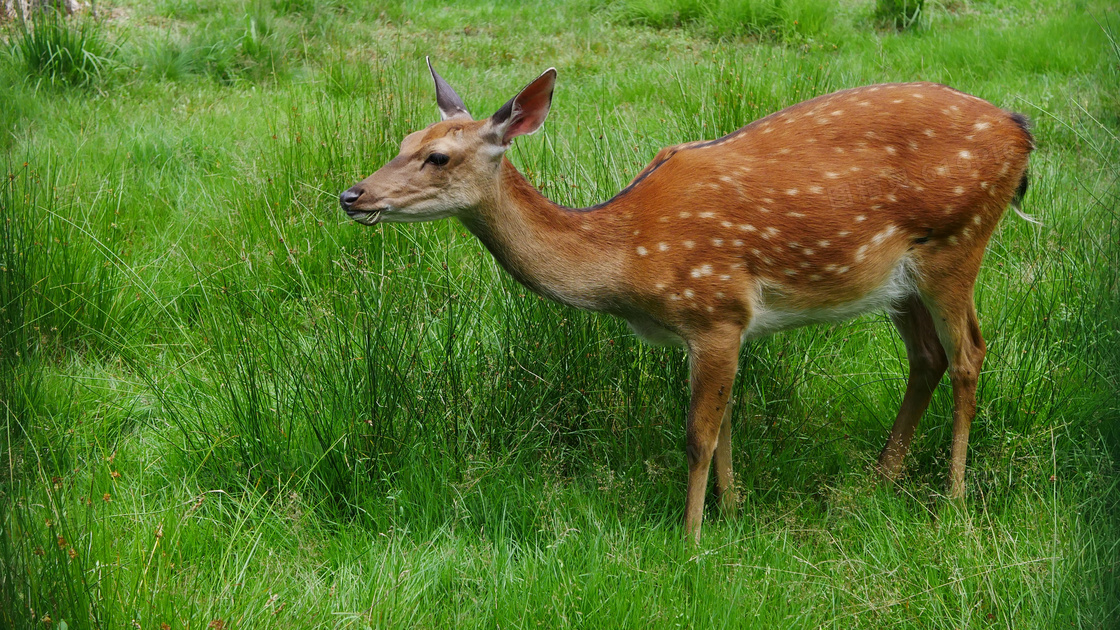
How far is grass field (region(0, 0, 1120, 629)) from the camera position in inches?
119

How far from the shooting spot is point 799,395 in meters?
4.23

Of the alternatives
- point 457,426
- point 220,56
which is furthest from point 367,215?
point 220,56

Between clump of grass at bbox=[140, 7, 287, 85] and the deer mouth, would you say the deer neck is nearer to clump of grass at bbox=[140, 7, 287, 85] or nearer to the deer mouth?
the deer mouth

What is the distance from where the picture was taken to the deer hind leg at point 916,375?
404 cm

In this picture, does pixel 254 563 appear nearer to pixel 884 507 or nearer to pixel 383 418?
pixel 383 418

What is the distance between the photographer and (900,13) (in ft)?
31.0

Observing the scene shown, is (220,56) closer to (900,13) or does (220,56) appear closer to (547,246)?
(547,246)

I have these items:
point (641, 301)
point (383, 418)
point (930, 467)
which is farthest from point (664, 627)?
point (930, 467)

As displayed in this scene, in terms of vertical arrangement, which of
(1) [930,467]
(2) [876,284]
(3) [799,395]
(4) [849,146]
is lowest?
(1) [930,467]

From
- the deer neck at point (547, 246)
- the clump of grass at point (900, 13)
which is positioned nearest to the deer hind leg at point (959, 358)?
the deer neck at point (547, 246)

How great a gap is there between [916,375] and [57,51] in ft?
21.1

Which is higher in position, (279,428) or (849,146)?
(849,146)

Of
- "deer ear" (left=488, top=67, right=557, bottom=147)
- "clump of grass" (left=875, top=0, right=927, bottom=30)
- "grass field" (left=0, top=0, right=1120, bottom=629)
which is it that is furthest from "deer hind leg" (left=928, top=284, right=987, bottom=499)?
→ "clump of grass" (left=875, top=0, right=927, bottom=30)

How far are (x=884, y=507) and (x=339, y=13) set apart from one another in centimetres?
784
